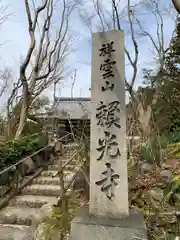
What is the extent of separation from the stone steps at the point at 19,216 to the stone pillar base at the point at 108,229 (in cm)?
184

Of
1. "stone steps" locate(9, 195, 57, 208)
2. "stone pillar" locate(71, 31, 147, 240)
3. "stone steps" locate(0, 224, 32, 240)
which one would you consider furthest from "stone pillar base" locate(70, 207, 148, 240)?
"stone steps" locate(9, 195, 57, 208)

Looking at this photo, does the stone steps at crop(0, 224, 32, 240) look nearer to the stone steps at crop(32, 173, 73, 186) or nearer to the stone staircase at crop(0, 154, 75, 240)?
the stone staircase at crop(0, 154, 75, 240)

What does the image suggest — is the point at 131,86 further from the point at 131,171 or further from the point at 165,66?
the point at 131,171

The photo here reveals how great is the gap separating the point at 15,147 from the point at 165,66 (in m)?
9.70

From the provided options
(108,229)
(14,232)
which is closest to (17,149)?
(14,232)

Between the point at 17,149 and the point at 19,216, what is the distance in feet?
6.66

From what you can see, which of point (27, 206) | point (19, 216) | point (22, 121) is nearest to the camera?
point (19, 216)

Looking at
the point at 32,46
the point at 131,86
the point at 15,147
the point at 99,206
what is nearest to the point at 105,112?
the point at 99,206

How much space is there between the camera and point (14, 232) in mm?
3648

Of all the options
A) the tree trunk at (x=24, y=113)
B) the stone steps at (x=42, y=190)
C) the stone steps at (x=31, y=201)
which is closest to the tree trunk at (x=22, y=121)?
the tree trunk at (x=24, y=113)

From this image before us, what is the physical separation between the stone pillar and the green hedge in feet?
10.5

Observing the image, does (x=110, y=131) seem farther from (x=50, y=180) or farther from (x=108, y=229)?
(x=50, y=180)

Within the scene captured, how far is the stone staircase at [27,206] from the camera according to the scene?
364cm

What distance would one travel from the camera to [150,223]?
2969 millimetres
